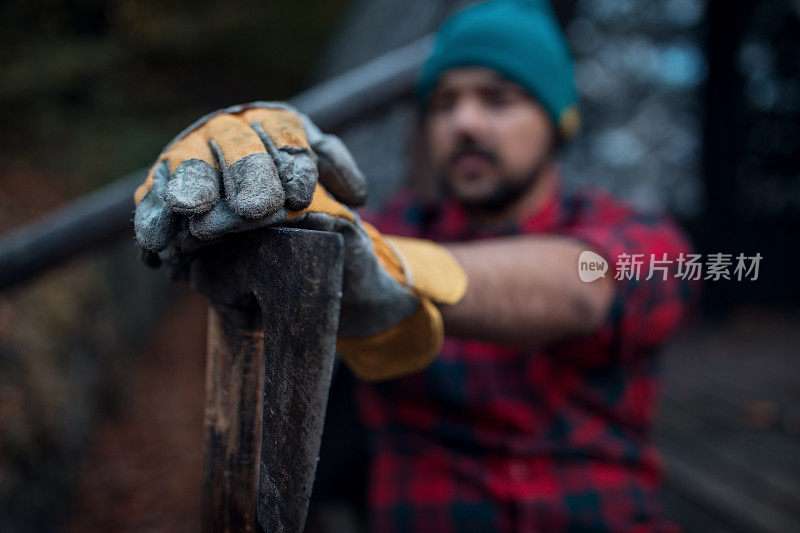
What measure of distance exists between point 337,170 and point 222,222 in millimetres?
234

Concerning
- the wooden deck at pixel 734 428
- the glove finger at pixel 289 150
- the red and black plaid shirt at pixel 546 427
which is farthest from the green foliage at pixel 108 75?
the wooden deck at pixel 734 428

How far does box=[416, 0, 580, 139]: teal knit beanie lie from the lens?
64.6 inches

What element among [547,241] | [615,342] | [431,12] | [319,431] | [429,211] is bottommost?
[319,431]

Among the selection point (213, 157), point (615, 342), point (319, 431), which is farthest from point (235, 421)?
point (615, 342)

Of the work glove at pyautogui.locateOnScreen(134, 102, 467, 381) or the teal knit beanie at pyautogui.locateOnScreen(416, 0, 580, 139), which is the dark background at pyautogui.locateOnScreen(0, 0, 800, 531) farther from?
the work glove at pyautogui.locateOnScreen(134, 102, 467, 381)

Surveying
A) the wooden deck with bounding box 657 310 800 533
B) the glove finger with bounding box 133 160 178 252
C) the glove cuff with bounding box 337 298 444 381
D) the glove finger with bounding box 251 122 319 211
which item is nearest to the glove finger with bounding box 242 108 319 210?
the glove finger with bounding box 251 122 319 211

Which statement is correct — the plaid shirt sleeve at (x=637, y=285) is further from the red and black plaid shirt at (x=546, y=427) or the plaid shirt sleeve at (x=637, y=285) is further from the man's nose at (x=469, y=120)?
the man's nose at (x=469, y=120)

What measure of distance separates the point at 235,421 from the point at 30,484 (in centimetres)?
170

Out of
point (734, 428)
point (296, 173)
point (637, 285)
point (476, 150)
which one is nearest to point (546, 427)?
point (637, 285)

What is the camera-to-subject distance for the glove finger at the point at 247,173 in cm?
70

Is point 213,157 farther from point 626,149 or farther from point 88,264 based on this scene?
point 626,149

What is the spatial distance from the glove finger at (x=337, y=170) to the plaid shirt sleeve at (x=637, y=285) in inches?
28.7

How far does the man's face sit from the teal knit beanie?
0.03 m

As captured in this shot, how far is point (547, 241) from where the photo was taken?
1339 millimetres
